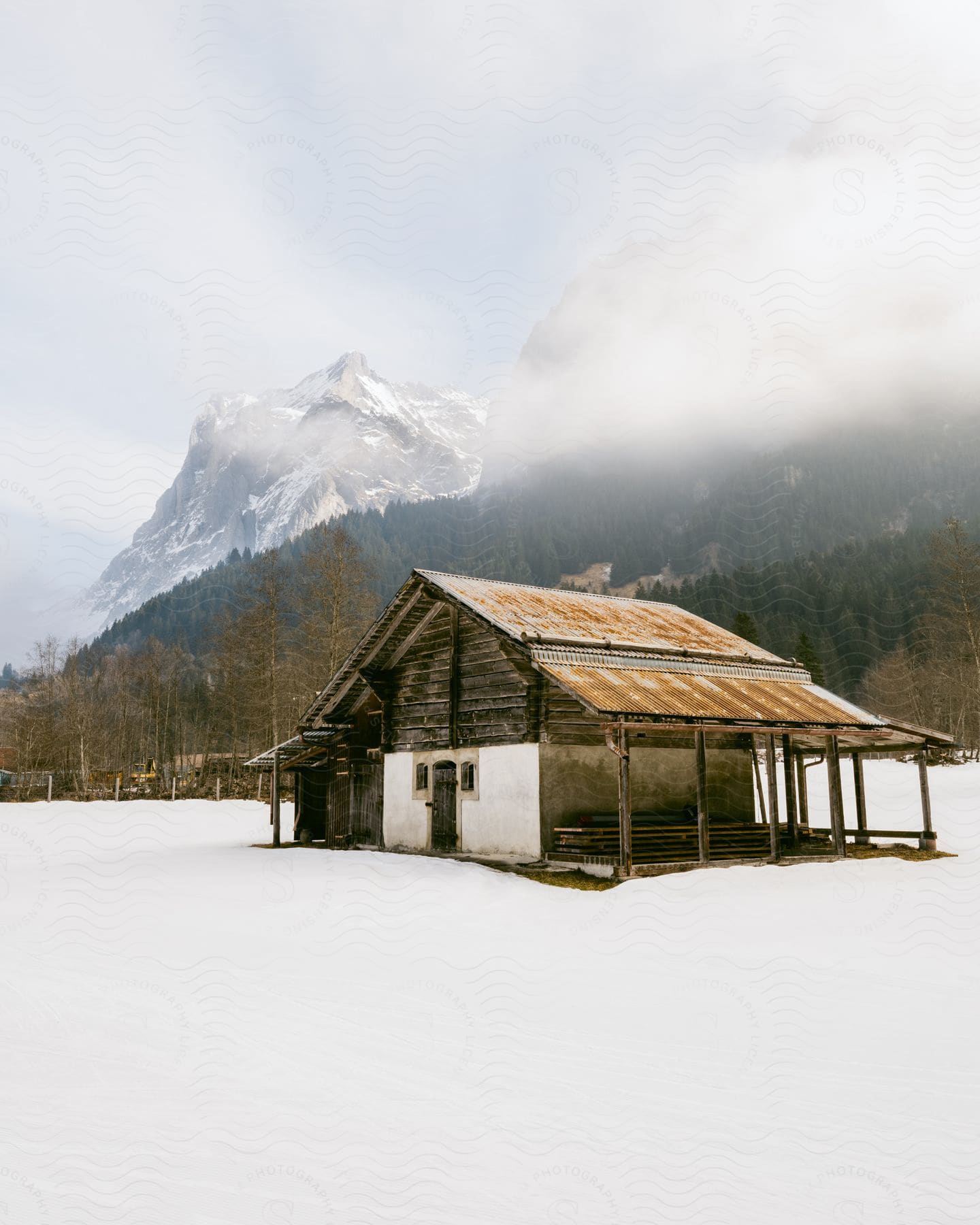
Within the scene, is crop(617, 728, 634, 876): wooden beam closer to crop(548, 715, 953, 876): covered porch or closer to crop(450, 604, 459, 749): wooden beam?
crop(548, 715, 953, 876): covered porch

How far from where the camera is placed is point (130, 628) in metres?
142

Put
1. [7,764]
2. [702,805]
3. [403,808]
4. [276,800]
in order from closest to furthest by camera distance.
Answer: [702,805] → [403,808] → [276,800] → [7,764]

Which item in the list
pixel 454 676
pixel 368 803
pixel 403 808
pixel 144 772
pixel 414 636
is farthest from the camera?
pixel 144 772

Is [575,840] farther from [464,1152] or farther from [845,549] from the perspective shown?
[845,549]

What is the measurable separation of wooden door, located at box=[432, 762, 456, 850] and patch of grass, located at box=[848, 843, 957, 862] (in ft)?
30.1

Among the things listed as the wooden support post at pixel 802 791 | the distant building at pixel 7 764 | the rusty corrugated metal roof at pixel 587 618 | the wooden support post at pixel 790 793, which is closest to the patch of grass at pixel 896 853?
the wooden support post at pixel 790 793

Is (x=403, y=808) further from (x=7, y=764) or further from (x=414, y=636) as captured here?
(x=7, y=764)

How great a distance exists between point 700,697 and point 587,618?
4703 millimetres

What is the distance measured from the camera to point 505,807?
20.0 meters

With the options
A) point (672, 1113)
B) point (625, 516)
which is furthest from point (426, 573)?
point (625, 516)

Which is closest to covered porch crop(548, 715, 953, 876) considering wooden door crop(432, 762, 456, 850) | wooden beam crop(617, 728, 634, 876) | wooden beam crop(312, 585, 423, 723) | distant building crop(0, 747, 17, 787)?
wooden beam crop(617, 728, 634, 876)

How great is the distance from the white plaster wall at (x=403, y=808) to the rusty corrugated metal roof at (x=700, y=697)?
251 inches

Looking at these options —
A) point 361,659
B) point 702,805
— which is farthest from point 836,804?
point 361,659

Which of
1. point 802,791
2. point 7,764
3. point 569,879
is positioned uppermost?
point 7,764
